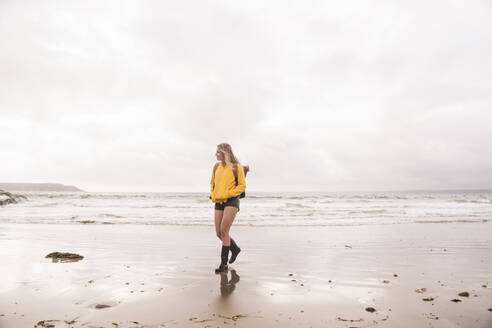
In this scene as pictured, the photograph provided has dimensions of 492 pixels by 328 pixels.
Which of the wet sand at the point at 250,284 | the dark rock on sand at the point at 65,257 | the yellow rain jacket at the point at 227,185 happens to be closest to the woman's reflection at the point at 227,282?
the wet sand at the point at 250,284

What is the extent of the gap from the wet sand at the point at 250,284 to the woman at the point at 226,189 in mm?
704

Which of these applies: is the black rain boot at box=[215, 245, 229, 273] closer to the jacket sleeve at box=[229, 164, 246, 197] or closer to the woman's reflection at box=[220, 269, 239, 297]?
the woman's reflection at box=[220, 269, 239, 297]

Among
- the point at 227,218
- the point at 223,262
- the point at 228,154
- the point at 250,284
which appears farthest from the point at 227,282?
the point at 228,154

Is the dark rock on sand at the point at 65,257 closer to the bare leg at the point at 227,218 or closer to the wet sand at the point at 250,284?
the wet sand at the point at 250,284

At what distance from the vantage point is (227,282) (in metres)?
4.48

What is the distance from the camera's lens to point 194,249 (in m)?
7.14

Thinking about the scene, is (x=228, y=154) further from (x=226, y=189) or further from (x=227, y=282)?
(x=227, y=282)

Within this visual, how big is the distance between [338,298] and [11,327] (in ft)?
11.3

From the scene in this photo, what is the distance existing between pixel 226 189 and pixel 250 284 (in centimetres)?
151

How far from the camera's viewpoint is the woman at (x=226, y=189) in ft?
16.5

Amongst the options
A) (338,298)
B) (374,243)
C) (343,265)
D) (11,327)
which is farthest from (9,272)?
(374,243)

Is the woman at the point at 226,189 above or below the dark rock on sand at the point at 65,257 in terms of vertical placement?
above

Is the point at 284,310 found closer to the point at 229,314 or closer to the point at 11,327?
the point at 229,314

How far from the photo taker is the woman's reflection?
4.04 metres
